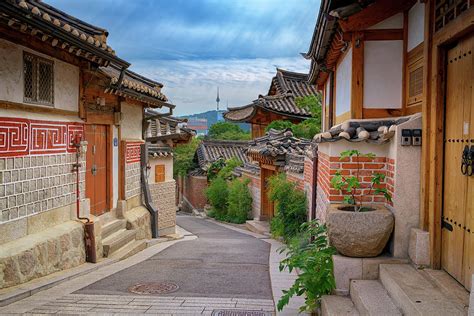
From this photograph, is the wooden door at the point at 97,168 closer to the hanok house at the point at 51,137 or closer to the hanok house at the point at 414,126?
the hanok house at the point at 51,137

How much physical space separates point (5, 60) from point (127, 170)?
6589 millimetres

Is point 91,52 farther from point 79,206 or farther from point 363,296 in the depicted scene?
point 363,296

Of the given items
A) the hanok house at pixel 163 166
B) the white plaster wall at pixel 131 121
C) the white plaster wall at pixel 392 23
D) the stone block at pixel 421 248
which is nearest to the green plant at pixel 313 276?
the stone block at pixel 421 248

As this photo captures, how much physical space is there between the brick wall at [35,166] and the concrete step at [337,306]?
15.6ft

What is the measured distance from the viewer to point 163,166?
1783 cm

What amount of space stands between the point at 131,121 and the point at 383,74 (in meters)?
8.72

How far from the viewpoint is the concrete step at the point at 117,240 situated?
10.2 metres

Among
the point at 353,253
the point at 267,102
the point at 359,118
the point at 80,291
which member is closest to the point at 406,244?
the point at 353,253

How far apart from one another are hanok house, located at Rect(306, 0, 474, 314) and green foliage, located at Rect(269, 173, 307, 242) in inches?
227

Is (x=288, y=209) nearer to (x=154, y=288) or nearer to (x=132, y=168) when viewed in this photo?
(x=132, y=168)

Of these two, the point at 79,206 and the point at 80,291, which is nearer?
the point at 80,291

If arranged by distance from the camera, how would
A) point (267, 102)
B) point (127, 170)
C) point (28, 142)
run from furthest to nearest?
point (267, 102) < point (127, 170) < point (28, 142)

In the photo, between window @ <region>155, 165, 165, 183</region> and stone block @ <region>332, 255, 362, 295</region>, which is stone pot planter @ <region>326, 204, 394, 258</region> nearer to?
stone block @ <region>332, 255, 362, 295</region>

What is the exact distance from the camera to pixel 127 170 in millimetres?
13516
